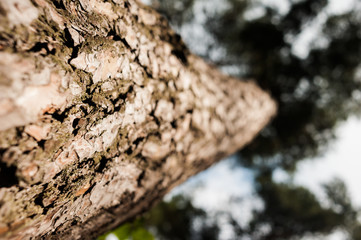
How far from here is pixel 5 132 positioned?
48cm

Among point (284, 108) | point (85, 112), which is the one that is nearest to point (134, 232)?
point (85, 112)

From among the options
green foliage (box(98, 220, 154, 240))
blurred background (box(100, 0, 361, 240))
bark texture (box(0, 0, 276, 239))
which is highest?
blurred background (box(100, 0, 361, 240))

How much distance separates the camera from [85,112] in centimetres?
71

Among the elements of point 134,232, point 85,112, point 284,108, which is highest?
point 284,108

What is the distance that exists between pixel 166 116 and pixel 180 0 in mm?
5564

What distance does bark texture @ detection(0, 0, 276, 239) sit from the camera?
52 centimetres

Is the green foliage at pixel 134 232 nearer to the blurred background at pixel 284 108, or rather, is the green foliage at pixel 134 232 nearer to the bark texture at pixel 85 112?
the bark texture at pixel 85 112

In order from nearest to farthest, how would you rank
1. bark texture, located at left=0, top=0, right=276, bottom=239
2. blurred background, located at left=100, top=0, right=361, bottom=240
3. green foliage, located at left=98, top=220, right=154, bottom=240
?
bark texture, located at left=0, top=0, right=276, bottom=239, green foliage, located at left=98, top=220, right=154, bottom=240, blurred background, located at left=100, top=0, right=361, bottom=240

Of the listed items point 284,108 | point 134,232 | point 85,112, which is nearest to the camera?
point 85,112

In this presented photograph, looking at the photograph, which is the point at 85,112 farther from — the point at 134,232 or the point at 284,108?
the point at 284,108

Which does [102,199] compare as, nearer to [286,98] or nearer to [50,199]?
[50,199]

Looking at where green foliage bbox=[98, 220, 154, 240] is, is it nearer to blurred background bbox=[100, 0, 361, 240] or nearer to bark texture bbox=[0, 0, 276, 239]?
bark texture bbox=[0, 0, 276, 239]

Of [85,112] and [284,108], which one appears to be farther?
[284,108]

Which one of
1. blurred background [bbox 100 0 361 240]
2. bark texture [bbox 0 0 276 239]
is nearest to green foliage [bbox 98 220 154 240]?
bark texture [bbox 0 0 276 239]
